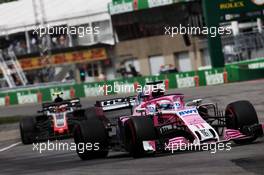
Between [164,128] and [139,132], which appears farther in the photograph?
[164,128]

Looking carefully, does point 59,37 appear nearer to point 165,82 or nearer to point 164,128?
point 165,82

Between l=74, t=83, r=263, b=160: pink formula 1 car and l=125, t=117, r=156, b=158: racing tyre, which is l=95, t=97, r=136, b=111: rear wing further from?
l=125, t=117, r=156, b=158: racing tyre

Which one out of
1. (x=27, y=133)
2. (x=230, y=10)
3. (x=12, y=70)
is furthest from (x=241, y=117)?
(x=12, y=70)

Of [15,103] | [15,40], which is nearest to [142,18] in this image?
[15,40]

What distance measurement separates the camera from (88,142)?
523 inches

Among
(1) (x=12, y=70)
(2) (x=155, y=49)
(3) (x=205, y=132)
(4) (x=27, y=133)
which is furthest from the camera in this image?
(1) (x=12, y=70)

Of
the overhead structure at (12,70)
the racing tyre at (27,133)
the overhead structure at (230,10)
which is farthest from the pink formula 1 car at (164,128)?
the overhead structure at (12,70)

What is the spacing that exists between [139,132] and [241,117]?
1688 mm

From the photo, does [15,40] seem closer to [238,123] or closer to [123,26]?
[123,26]

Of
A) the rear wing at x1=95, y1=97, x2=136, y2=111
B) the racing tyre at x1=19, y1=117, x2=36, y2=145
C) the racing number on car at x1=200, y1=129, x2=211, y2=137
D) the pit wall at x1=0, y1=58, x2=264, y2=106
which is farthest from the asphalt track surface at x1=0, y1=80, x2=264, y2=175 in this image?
the pit wall at x1=0, y1=58, x2=264, y2=106

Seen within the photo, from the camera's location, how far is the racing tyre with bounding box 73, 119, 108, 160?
1327 centimetres

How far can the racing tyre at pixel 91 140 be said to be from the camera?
1327 cm

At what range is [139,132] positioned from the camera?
11922 mm

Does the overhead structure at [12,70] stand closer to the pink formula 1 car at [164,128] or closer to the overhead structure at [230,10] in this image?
the overhead structure at [230,10]
